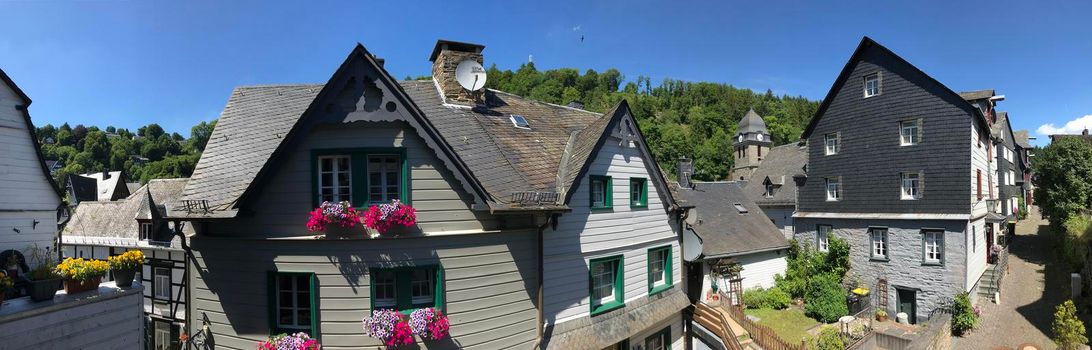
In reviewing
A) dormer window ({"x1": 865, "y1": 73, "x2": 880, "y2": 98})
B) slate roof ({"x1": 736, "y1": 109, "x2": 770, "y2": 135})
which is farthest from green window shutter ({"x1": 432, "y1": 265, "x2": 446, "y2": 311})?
slate roof ({"x1": 736, "y1": 109, "x2": 770, "y2": 135})

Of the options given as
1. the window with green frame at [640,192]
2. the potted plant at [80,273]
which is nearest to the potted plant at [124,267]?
the potted plant at [80,273]

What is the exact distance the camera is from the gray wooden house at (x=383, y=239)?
9352mm

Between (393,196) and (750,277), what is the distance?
2297 cm

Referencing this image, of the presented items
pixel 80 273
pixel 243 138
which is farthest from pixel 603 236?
pixel 80 273

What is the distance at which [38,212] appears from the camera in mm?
11867

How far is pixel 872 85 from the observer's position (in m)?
24.9

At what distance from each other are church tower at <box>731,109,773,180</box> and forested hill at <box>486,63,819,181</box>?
1370cm

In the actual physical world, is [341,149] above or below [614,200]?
above

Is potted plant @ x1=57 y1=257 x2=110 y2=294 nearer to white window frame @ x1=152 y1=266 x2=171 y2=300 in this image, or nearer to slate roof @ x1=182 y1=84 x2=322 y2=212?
slate roof @ x1=182 y1=84 x2=322 y2=212

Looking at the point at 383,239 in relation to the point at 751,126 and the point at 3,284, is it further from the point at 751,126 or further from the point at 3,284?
the point at 751,126

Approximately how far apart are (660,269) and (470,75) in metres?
8.28

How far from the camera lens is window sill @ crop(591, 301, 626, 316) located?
39.6ft

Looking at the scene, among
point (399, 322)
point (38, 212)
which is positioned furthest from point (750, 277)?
point (38, 212)

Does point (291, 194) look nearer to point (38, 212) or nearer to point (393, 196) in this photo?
point (393, 196)
